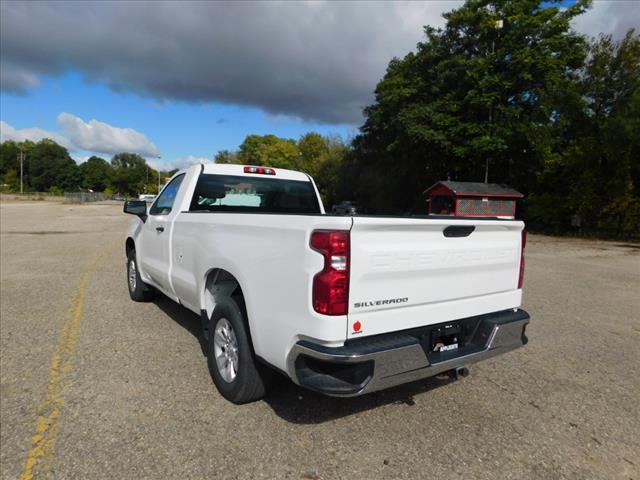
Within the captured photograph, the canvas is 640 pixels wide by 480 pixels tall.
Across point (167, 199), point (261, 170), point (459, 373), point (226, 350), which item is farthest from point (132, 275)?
point (459, 373)

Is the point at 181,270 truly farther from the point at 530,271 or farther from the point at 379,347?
the point at 530,271

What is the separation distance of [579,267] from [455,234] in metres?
11.3

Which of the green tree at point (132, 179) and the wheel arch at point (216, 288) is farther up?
the green tree at point (132, 179)

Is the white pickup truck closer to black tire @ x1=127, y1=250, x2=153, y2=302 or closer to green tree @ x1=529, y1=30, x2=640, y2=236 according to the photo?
black tire @ x1=127, y1=250, x2=153, y2=302

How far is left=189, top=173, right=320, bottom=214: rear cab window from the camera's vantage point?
5191mm

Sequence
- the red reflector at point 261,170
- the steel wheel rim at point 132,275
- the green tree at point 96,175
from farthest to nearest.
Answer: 1. the green tree at point 96,175
2. the steel wheel rim at point 132,275
3. the red reflector at point 261,170

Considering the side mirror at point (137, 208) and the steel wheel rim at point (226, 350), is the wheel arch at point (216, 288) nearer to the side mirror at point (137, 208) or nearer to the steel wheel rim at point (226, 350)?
the steel wheel rim at point (226, 350)

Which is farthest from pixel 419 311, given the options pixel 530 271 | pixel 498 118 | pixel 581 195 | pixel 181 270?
pixel 498 118

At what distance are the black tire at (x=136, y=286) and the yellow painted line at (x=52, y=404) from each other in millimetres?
787

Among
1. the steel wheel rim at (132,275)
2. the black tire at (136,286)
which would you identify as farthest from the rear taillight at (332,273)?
the steel wheel rim at (132,275)

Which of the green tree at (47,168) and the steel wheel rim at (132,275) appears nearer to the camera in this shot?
the steel wheel rim at (132,275)

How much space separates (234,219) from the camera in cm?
349

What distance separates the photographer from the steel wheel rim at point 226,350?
3.53m

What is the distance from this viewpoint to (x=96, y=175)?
138 metres
